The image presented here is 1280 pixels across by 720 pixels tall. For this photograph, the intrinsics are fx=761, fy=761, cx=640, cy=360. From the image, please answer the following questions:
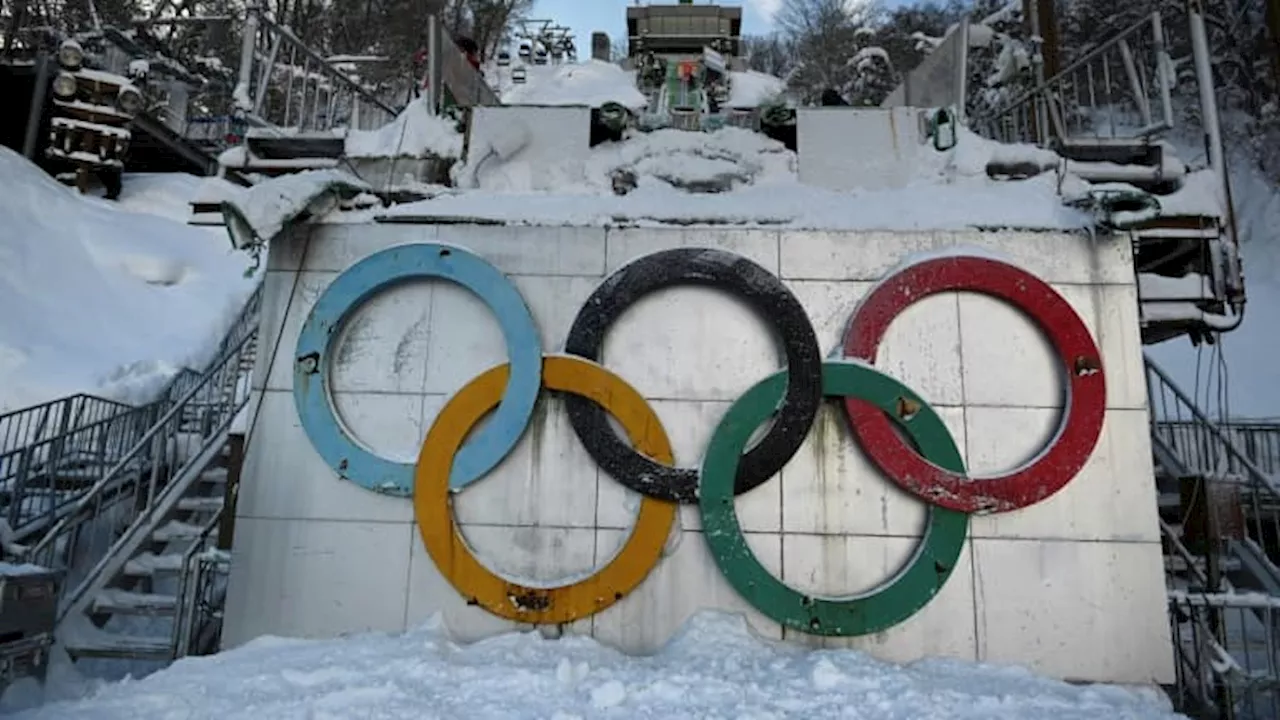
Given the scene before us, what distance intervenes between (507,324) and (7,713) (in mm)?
3365

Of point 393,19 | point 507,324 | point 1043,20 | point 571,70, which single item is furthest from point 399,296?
point 393,19

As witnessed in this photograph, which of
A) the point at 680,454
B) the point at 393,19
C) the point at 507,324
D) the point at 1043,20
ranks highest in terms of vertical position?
the point at 393,19

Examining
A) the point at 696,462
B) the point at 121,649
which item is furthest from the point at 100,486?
the point at 696,462

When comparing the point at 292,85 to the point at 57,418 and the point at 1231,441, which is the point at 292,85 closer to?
the point at 57,418

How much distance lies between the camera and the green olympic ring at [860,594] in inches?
187

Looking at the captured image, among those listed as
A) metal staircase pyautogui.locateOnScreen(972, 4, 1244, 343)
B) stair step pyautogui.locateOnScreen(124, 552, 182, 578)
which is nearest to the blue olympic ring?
stair step pyautogui.locateOnScreen(124, 552, 182, 578)

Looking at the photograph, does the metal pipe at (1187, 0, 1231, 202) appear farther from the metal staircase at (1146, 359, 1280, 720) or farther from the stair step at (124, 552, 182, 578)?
the stair step at (124, 552, 182, 578)

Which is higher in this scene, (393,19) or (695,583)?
(393,19)

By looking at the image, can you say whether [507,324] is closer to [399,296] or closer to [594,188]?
[399,296]

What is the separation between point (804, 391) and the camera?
16.4 ft

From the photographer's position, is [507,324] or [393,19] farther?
[393,19]

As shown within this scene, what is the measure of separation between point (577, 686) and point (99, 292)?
14612 mm

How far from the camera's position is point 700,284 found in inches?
209

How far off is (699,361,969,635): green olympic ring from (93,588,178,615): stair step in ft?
14.6
